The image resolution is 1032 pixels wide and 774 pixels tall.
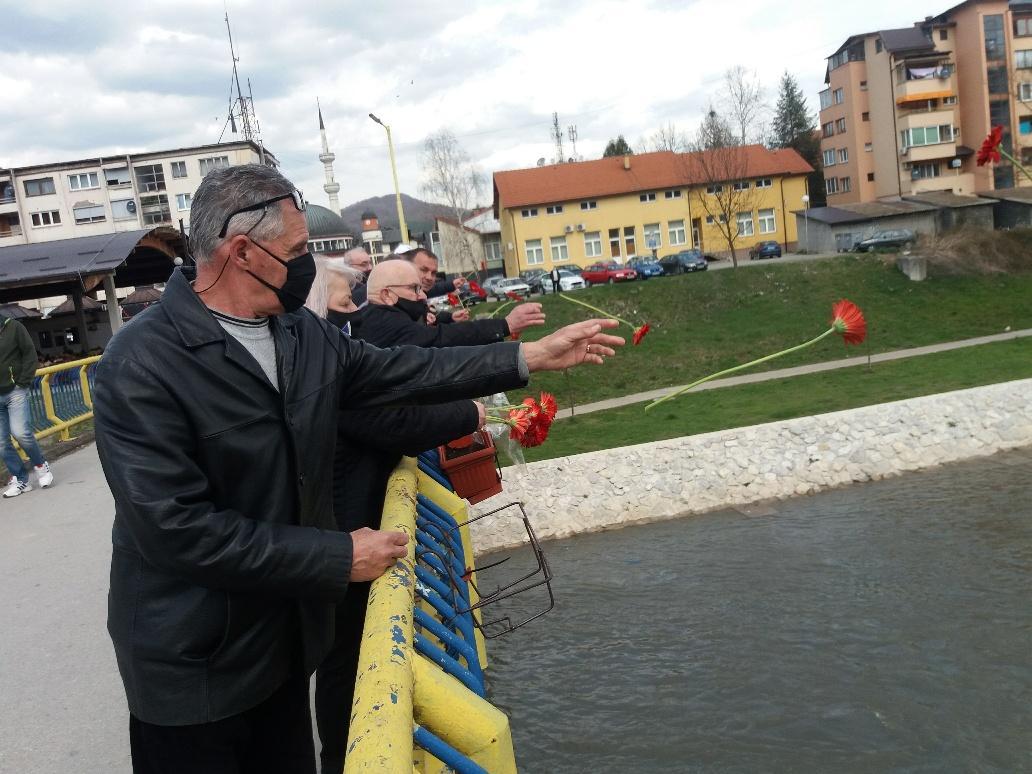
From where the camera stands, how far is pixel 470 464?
4836 mm

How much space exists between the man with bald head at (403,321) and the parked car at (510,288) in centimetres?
3792

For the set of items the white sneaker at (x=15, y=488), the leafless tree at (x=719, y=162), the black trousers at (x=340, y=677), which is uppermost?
the leafless tree at (x=719, y=162)

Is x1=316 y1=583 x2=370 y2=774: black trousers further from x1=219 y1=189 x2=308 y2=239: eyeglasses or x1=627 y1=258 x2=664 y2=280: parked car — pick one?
x1=627 y1=258 x2=664 y2=280: parked car

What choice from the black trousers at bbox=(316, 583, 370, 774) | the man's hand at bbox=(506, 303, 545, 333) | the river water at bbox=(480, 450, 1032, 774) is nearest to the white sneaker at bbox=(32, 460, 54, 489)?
the river water at bbox=(480, 450, 1032, 774)

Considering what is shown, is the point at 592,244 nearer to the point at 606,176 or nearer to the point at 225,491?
the point at 606,176

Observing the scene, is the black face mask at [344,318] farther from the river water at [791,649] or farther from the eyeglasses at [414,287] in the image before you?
the river water at [791,649]

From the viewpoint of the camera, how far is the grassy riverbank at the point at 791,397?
11.6m

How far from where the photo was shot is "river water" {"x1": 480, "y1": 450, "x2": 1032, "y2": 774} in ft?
15.2

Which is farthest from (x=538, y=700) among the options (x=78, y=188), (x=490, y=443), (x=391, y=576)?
(x=78, y=188)

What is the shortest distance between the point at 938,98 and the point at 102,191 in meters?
61.9

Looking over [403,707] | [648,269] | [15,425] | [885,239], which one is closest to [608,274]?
[648,269]

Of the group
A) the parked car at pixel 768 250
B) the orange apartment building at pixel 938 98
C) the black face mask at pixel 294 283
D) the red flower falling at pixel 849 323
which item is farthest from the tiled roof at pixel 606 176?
the black face mask at pixel 294 283

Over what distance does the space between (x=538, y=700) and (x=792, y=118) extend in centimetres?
8820

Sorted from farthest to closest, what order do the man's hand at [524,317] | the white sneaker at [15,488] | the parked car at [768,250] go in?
the parked car at [768,250] → the white sneaker at [15,488] → the man's hand at [524,317]
